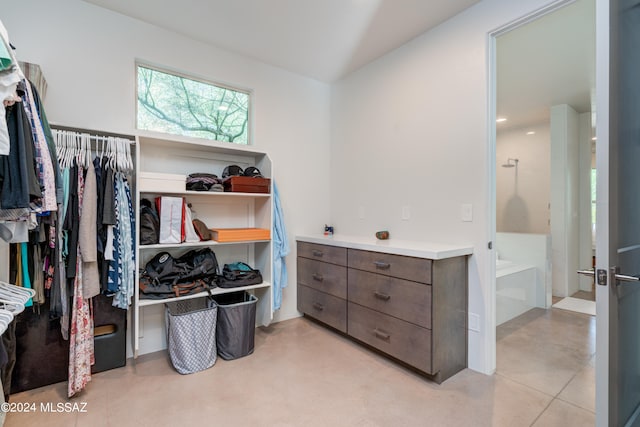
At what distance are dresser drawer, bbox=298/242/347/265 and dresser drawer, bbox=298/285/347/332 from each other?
337mm

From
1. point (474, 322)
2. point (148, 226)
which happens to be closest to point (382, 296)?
point (474, 322)

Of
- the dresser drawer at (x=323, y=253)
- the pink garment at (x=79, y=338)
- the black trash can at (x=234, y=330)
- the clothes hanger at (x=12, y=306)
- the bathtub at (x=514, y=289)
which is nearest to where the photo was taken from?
the clothes hanger at (x=12, y=306)

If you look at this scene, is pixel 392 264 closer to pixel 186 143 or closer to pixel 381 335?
pixel 381 335

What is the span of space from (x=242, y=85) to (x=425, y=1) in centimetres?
174

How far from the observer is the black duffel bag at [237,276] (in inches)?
99.0

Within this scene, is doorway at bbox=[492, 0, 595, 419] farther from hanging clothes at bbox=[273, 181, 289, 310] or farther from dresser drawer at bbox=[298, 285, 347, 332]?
hanging clothes at bbox=[273, 181, 289, 310]

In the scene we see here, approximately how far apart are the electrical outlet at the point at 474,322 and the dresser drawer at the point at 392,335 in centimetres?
47

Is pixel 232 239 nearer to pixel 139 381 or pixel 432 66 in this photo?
pixel 139 381

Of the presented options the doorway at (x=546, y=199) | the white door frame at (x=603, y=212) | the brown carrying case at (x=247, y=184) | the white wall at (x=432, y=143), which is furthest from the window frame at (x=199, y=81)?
the white door frame at (x=603, y=212)

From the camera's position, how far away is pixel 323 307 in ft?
9.52

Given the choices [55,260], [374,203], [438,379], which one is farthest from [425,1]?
[55,260]

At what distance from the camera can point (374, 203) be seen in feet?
9.93

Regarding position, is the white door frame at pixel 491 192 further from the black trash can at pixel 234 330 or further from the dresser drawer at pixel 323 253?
the black trash can at pixel 234 330

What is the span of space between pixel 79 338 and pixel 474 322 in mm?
2666
